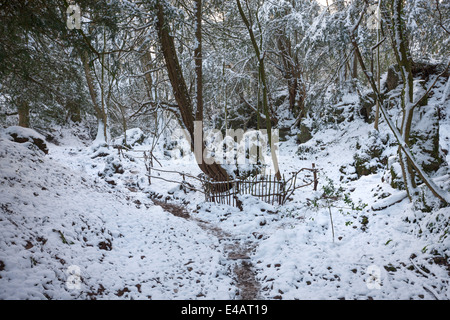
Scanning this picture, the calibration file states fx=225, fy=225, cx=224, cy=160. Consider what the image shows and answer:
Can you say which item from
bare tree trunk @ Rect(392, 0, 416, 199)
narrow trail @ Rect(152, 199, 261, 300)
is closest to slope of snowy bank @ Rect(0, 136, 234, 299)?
narrow trail @ Rect(152, 199, 261, 300)

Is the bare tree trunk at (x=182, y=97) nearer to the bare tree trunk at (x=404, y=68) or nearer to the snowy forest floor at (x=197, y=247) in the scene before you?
the snowy forest floor at (x=197, y=247)

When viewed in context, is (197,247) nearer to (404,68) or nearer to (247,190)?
(247,190)

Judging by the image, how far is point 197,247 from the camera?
4.66m

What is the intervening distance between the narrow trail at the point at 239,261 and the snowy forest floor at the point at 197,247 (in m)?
0.02

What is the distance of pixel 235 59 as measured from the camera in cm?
1093

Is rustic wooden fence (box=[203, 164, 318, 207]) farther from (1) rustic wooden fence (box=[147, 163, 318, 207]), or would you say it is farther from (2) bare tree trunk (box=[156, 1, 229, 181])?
(2) bare tree trunk (box=[156, 1, 229, 181])

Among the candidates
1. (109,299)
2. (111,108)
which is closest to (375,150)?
(109,299)

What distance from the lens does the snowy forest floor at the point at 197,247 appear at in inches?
115

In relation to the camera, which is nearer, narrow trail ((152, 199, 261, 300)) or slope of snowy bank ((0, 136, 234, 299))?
slope of snowy bank ((0, 136, 234, 299))

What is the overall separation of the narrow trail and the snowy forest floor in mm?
20

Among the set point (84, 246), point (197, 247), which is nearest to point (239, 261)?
point (197, 247)

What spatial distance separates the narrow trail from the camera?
11.3 ft

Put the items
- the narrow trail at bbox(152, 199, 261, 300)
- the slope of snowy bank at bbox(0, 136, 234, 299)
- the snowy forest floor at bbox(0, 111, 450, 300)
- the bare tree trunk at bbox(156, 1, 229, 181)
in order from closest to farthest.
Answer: the slope of snowy bank at bbox(0, 136, 234, 299)
the snowy forest floor at bbox(0, 111, 450, 300)
the narrow trail at bbox(152, 199, 261, 300)
the bare tree trunk at bbox(156, 1, 229, 181)

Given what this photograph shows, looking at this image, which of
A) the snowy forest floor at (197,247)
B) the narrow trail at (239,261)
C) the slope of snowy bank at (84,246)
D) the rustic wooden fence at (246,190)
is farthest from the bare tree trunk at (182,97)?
the slope of snowy bank at (84,246)
